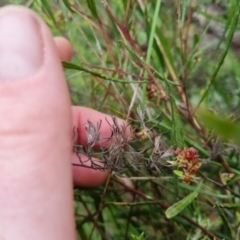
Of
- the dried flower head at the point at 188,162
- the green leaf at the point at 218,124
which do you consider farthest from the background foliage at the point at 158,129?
the green leaf at the point at 218,124

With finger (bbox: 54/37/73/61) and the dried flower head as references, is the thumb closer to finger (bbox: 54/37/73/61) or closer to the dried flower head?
the dried flower head

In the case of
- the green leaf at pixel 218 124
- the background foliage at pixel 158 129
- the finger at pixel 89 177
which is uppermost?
the green leaf at pixel 218 124

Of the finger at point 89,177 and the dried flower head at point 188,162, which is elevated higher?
the dried flower head at point 188,162

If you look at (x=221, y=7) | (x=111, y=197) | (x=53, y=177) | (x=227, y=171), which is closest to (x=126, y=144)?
(x=53, y=177)

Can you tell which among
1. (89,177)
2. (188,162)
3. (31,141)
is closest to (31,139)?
(31,141)

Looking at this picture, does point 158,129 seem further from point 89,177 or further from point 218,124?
point 218,124

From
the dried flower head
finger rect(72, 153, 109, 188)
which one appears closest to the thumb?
the dried flower head

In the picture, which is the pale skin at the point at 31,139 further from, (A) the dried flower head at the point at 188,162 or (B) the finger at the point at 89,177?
(B) the finger at the point at 89,177
